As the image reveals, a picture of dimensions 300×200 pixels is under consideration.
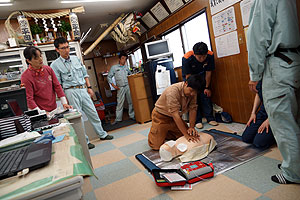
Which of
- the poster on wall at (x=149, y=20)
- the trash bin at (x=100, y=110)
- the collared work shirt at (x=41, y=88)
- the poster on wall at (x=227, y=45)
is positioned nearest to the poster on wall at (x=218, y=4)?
the poster on wall at (x=227, y=45)

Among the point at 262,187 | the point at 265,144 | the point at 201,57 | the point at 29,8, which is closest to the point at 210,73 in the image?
the point at 201,57

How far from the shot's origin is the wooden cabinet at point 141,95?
422cm

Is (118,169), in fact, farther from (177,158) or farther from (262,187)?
(262,187)

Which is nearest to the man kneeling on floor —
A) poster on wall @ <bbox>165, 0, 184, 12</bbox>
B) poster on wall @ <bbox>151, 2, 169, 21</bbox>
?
poster on wall @ <bbox>165, 0, 184, 12</bbox>

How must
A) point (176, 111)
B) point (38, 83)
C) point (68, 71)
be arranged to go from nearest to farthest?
point (176, 111), point (38, 83), point (68, 71)

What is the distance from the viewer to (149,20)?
15.3ft

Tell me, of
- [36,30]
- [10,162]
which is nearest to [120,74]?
[36,30]

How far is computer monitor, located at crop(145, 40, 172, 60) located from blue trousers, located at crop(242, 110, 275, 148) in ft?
7.75

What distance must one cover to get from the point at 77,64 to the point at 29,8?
1.69 metres

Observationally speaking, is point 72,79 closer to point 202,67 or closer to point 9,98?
point 9,98

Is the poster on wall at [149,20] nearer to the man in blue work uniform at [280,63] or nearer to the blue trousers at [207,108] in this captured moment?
the blue trousers at [207,108]

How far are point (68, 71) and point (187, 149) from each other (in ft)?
7.13

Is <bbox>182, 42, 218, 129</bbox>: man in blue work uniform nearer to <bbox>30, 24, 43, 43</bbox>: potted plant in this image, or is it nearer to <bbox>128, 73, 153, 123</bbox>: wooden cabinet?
<bbox>128, 73, 153, 123</bbox>: wooden cabinet

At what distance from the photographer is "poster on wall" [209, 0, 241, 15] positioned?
8.68ft
